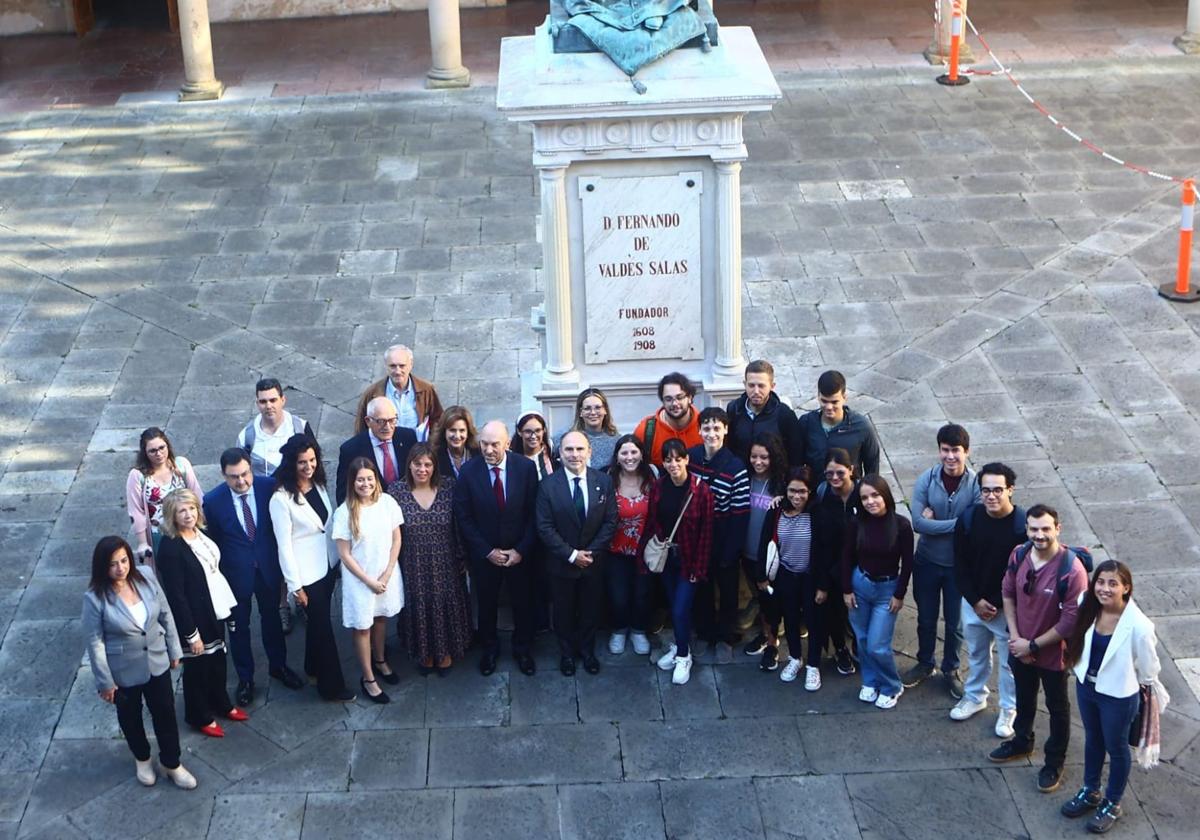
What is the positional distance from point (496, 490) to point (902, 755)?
8.10 ft

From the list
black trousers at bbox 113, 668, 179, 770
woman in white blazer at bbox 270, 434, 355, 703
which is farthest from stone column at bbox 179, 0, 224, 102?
black trousers at bbox 113, 668, 179, 770

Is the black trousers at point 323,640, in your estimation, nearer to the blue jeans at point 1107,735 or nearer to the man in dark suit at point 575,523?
the man in dark suit at point 575,523

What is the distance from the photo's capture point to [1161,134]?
1719 cm

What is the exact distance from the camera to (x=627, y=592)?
9.44 metres

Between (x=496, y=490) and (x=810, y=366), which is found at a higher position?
(x=496, y=490)

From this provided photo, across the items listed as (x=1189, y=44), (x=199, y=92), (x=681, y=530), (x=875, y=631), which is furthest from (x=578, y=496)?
(x=1189, y=44)

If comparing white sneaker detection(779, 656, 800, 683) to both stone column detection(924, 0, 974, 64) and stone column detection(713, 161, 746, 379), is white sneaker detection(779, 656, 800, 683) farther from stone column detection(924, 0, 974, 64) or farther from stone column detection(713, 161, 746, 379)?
stone column detection(924, 0, 974, 64)

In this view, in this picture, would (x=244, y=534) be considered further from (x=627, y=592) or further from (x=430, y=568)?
(x=627, y=592)

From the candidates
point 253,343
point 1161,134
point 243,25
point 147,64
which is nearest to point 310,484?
point 253,343

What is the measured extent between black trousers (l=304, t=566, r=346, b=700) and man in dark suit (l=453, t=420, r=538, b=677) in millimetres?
767

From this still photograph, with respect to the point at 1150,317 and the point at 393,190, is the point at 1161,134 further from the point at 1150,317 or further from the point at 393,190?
the point at 393,190

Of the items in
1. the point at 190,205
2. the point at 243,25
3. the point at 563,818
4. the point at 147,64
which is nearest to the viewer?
the point at 563,818

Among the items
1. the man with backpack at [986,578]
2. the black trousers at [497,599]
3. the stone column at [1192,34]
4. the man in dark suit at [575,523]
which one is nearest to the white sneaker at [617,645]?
the man in dark suit at [575,523]

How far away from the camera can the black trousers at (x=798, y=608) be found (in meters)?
8.97
